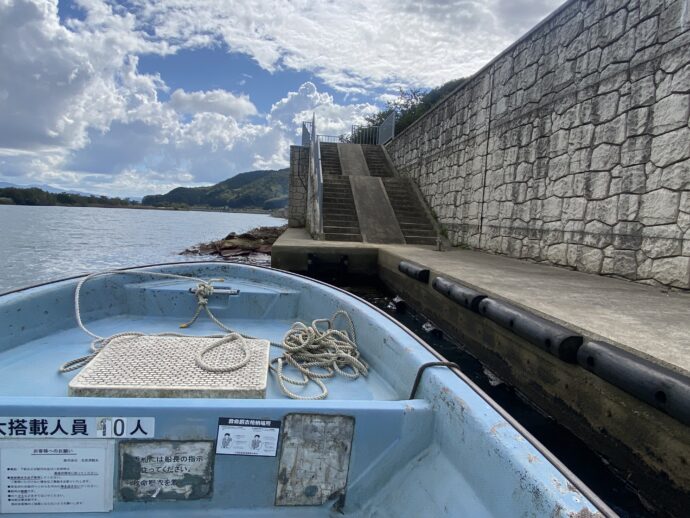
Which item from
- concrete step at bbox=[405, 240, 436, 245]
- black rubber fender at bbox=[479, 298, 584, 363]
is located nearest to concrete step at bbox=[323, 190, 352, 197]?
concrete step at bbox=[405, 240, 436, 245]

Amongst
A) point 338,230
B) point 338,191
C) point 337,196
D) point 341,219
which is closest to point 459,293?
point 338,230

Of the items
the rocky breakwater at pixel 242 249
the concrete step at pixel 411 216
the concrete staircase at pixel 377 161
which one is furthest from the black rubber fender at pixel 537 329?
the concrete staircase at pixel 377 161

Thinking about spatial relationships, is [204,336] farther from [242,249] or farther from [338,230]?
[242,249]

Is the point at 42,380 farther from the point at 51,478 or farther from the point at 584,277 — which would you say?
the point at 584,277

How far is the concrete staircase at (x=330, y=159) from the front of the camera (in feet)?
41.7

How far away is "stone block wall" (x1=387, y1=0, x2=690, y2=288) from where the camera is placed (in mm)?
3680

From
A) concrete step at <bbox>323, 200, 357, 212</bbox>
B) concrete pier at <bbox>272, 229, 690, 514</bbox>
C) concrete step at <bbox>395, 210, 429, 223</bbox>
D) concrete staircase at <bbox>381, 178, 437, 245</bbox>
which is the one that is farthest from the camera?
concrete step at <bbox>323, 200, 357, 212</bbox>

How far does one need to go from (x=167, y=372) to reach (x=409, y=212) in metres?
9.00

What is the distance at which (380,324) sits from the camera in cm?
206

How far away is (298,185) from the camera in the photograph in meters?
14.6

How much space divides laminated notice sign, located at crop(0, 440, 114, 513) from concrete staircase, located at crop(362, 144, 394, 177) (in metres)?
12.1

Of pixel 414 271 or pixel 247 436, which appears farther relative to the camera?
pixel 414 271

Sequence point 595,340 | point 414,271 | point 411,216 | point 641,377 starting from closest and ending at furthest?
point 641,377 < point 595,340 < point 414,271 < point 411,216

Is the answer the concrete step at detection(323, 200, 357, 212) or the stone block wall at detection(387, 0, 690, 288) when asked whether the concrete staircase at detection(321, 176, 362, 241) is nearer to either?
the concrete step at detection(323, 200, 357, 212)
